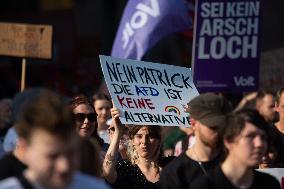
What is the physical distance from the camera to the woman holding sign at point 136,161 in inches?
Answer: 294

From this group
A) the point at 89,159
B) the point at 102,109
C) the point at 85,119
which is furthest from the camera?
the point at 102,109

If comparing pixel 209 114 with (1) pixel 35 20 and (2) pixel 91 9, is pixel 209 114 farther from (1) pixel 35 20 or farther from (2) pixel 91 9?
(2) pixel 91 9

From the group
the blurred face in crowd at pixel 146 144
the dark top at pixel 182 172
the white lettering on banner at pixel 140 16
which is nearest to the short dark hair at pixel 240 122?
the dark top at pixel 182 172

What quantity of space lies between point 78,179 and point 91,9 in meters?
25.2

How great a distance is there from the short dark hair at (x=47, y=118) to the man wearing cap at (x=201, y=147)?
5.94 feet

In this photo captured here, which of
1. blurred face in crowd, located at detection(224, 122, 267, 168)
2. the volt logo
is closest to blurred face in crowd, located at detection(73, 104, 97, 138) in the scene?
blurred face in crowd, located at detection(224, 122, 267, 168)

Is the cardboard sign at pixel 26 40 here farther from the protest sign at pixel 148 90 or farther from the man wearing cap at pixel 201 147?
the man wearing cap at pixel 201 147

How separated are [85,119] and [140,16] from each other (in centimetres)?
385

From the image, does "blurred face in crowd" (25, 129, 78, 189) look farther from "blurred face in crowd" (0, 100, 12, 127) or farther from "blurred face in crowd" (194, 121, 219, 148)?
"blurred face in crowd" (0, 100, 12, 127)

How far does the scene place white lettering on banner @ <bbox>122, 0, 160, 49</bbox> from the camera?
11.6 metres

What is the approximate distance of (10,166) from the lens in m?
5.51

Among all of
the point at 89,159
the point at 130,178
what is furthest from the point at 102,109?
the point at 89,159

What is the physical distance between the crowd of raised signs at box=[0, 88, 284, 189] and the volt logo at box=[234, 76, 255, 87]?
411 millimetres

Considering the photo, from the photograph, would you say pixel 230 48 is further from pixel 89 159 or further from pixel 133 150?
pixel 89 159
